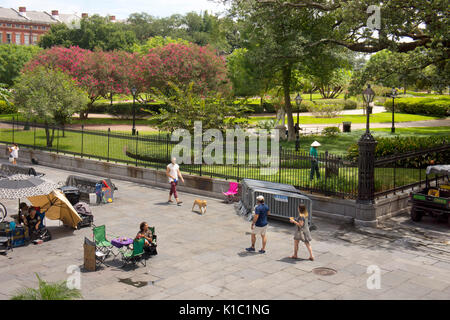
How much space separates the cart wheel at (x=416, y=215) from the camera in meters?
17.0

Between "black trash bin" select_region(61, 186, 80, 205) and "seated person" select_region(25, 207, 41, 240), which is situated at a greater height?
"black trash bin" select_region(61, 186, 80, 205)

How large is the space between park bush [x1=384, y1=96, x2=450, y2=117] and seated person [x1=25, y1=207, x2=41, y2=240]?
4775 centimetres

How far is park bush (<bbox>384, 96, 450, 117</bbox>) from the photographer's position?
54.2 metres

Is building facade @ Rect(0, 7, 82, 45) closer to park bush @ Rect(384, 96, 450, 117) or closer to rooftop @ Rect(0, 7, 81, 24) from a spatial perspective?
rooftop @ Rect(0, 7, 81, 24)

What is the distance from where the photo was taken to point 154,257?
13.4 meters

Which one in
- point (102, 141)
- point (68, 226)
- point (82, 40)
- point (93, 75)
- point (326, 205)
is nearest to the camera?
point (68, 226)

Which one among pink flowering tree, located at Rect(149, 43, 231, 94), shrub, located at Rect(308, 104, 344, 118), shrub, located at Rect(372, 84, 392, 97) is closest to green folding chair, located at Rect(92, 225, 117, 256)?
pink flowering tree, located at Rect(149, 43, 231, 94)

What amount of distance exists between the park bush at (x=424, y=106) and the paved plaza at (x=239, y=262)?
133 feet

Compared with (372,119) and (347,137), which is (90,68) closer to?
(347,137)

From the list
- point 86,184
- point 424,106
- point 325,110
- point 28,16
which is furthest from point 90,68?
point 28,16

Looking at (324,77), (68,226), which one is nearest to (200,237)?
(68,226)

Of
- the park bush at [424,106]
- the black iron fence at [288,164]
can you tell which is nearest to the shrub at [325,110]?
the park bush at [424,106]

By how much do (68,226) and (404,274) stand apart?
32.6ft
